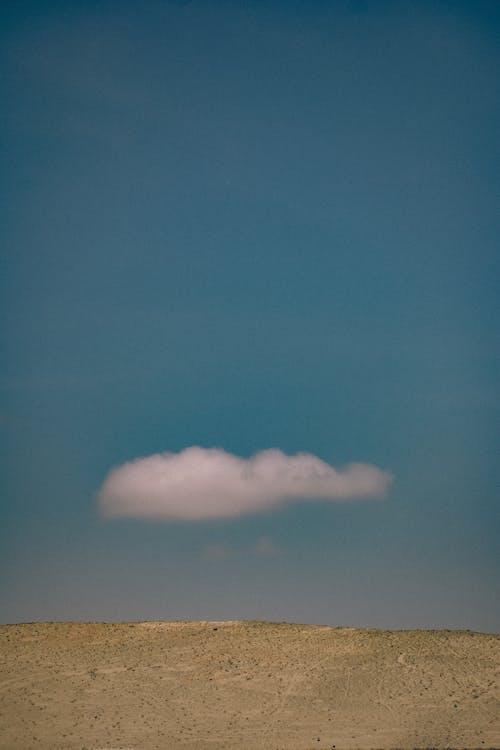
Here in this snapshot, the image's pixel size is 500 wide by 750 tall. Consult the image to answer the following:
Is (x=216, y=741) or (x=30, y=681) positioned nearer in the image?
(x=216, y=741)

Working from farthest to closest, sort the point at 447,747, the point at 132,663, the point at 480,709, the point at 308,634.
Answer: the point at 308,634 < the point at 132,663 < the point at 480,709 < the point at 447,747

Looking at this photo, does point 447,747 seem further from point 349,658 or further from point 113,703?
point 113,703

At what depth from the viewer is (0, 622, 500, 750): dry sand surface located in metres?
32.5

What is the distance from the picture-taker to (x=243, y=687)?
37.8 meters

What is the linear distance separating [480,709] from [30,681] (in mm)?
21231

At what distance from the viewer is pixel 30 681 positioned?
39.7m

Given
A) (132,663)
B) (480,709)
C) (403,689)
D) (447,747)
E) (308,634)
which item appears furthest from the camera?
(308,634)

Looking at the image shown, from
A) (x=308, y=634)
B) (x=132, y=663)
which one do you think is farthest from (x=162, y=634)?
(x=308, y=634)

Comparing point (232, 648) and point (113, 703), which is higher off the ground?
point (232, 648)

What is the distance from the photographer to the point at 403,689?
3744 centimetres

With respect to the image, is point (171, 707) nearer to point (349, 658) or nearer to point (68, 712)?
point (68, 712)

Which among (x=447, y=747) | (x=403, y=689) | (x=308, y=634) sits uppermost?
(x=308, y=634)

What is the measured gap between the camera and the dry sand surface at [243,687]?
32.5 metres

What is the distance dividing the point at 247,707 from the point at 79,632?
15.0 meters
